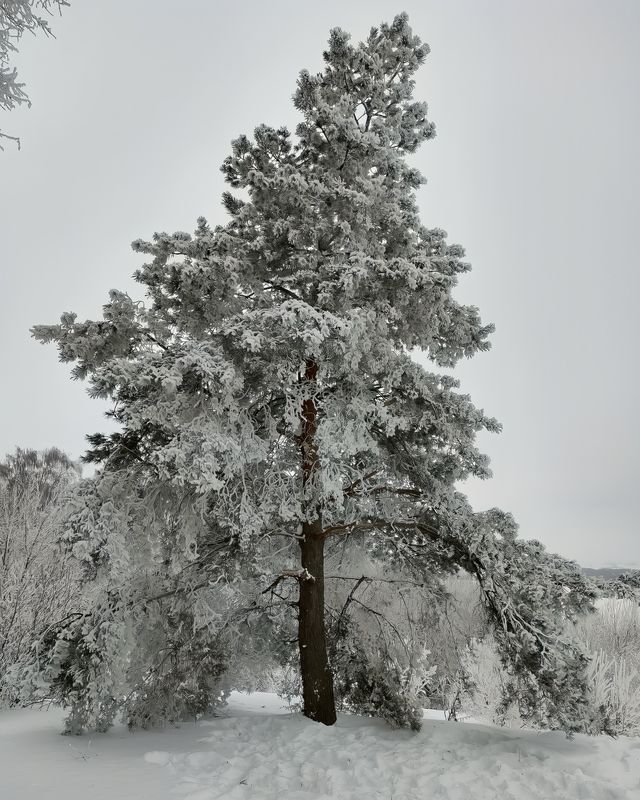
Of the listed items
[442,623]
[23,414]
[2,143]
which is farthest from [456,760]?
[23,414]

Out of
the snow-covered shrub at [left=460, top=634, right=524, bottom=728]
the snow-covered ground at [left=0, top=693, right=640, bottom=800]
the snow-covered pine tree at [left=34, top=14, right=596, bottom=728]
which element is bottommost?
the snow-covered shrub at [left=460, top=634, right=524, bottom=728]

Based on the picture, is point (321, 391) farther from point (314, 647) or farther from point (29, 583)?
point (29, 583)

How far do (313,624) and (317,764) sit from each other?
5.83ft

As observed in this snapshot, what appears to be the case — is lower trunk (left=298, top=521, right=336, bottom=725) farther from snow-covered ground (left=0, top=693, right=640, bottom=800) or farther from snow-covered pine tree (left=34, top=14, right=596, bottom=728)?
snow-covered ground (left=0, top=693, right=640, bottom=800)

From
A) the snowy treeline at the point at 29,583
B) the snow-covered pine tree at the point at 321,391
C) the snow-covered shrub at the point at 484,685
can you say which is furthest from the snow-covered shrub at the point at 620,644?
the snowy treeline at the point at 29,583

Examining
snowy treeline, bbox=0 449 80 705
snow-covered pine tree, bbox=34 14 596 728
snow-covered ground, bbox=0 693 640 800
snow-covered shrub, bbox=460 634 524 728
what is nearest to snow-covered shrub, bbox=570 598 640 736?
snow-covered shrub, bbox=460 634 524 728

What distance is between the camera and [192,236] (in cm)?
748

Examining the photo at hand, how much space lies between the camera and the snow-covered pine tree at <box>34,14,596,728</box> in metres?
5.89

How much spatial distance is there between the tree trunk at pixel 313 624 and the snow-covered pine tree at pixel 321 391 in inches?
1.2

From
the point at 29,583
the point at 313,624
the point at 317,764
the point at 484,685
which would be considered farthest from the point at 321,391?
the point at 484,685

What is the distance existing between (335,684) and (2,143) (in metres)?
8.53

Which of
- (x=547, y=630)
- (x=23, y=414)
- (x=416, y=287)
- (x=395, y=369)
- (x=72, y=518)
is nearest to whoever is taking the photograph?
(x=72, y=518)

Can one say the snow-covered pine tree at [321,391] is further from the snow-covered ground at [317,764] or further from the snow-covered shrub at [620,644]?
the snow-covered shrub at [620,644]

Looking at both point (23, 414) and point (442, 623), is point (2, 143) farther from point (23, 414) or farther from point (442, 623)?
point (23, 414)
